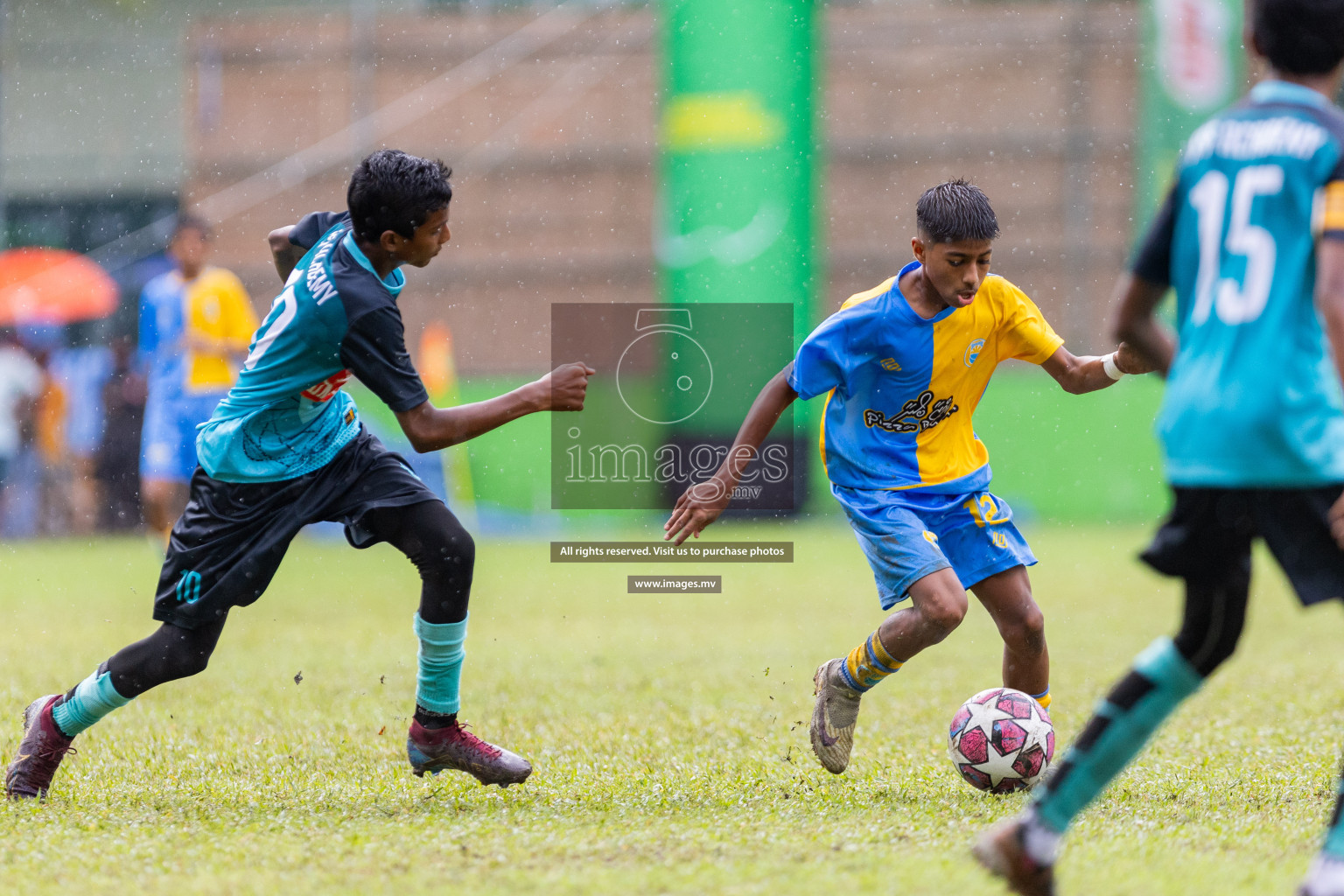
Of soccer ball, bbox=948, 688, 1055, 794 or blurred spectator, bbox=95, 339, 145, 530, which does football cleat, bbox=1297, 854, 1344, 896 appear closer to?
soccer ball, bbox=948, 688, 1055, 794

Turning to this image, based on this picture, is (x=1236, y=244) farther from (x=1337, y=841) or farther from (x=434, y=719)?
(x=434, y=719)

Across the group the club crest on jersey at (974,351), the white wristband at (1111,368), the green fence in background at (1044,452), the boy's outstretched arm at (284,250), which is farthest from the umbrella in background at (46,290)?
the white wristband at (1111,368)

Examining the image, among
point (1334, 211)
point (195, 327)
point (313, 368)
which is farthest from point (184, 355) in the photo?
point (1334, 211)

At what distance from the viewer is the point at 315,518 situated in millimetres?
3846

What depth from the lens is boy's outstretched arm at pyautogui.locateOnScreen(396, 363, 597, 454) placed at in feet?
11.7

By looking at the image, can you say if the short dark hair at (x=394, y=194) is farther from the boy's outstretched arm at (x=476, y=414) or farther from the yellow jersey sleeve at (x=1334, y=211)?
the yellow jersey sleeve at (x=1334, y=211)

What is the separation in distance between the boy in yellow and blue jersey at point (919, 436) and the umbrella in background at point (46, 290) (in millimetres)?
10993

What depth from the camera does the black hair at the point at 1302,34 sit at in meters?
2.54

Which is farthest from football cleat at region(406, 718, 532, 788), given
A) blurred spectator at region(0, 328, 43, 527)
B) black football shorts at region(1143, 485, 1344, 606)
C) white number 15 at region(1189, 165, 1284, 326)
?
blurred spectator at region(0, 328, 43, 527)

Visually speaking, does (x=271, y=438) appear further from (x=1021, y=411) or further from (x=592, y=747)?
(x=1021, y=411)

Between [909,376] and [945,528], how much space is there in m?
0.46

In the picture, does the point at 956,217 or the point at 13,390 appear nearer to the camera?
the point at 956,217

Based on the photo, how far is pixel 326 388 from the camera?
151 inches

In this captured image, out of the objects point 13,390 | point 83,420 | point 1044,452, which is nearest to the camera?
point 13,390
